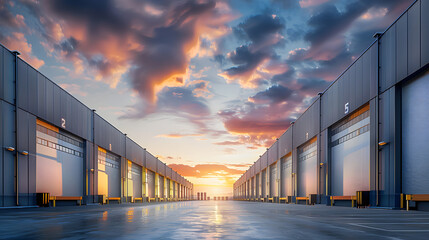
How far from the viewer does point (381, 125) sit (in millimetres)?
22484

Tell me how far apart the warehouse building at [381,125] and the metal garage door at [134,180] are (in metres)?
30.7

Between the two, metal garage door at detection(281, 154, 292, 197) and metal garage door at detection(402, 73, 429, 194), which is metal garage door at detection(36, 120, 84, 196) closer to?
metal garage door at detection(402, 73, 429, 194)

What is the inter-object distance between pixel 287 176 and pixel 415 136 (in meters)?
33.9

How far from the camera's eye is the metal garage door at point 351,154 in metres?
25.7

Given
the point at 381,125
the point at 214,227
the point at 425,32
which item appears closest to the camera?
the point at 214,227

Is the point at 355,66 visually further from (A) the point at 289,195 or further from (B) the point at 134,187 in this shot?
(B) the point at 134,187

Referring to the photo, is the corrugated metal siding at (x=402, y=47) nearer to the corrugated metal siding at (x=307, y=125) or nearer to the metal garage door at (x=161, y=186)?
the corrugated metal siding at (x=307, y=125)

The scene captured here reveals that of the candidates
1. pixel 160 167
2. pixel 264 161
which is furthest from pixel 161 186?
pixel 264 161

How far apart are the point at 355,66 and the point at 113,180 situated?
34.5m

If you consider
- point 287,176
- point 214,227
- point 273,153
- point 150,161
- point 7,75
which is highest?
point 7,75

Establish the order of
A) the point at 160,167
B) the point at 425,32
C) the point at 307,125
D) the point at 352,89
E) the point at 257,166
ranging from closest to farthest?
1. the point at 425,32
2. the point at 352,89
3. the point at 307,125
4. the point at 160,167
5. the point at 257,166

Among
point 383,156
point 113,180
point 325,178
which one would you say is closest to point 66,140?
point 113,180

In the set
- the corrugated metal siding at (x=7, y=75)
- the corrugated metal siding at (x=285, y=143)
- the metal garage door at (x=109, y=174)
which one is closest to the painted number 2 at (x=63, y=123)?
the corrugated metal siding at (x=7, y=75)

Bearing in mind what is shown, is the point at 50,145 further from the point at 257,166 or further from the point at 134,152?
the point at 257,166
